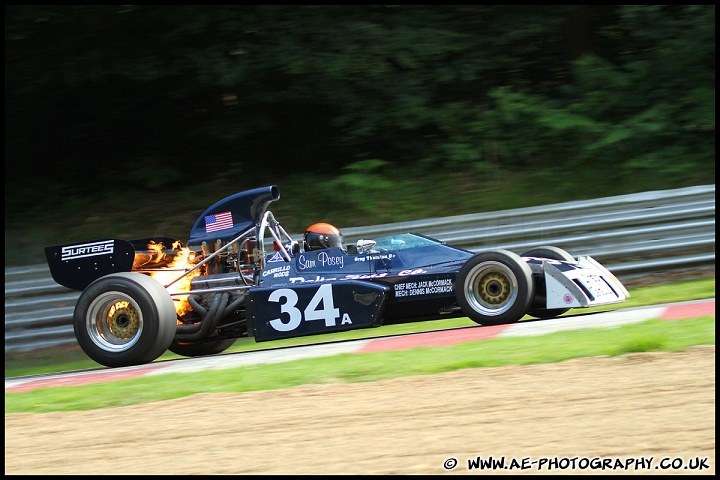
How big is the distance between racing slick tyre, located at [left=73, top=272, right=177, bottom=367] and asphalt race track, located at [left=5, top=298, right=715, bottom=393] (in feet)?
0.50

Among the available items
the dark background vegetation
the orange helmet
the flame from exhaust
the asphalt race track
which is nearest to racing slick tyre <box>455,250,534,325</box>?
the asphalt race track

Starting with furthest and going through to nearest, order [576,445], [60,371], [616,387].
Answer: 1. [60,371]
2. [616,387]
3. [576,445]

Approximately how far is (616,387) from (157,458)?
101 inches

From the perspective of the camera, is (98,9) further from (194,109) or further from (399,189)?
(399,189)

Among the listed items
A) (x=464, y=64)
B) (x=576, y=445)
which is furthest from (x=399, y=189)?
(x=576, y=445)

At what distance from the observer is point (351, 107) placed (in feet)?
45.6

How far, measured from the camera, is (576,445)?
455 centimetres

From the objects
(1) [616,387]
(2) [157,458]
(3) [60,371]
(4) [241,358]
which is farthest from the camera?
(3) [60,371]

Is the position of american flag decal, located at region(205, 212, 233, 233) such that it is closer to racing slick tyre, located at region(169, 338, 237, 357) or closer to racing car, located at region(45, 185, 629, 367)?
racing car, located at region(45, 185, 629, 367)

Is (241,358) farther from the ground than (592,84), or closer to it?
closer to it

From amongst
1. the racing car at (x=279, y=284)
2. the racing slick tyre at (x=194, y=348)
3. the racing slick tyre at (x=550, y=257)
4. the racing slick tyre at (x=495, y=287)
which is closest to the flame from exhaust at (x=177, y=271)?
the racing car at (x=279, y=284)

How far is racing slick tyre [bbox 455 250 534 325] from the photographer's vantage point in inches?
315

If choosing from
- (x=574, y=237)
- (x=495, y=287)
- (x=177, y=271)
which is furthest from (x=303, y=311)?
(x=574, y=237)

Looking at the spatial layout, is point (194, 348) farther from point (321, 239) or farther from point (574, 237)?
point (574, 237)
